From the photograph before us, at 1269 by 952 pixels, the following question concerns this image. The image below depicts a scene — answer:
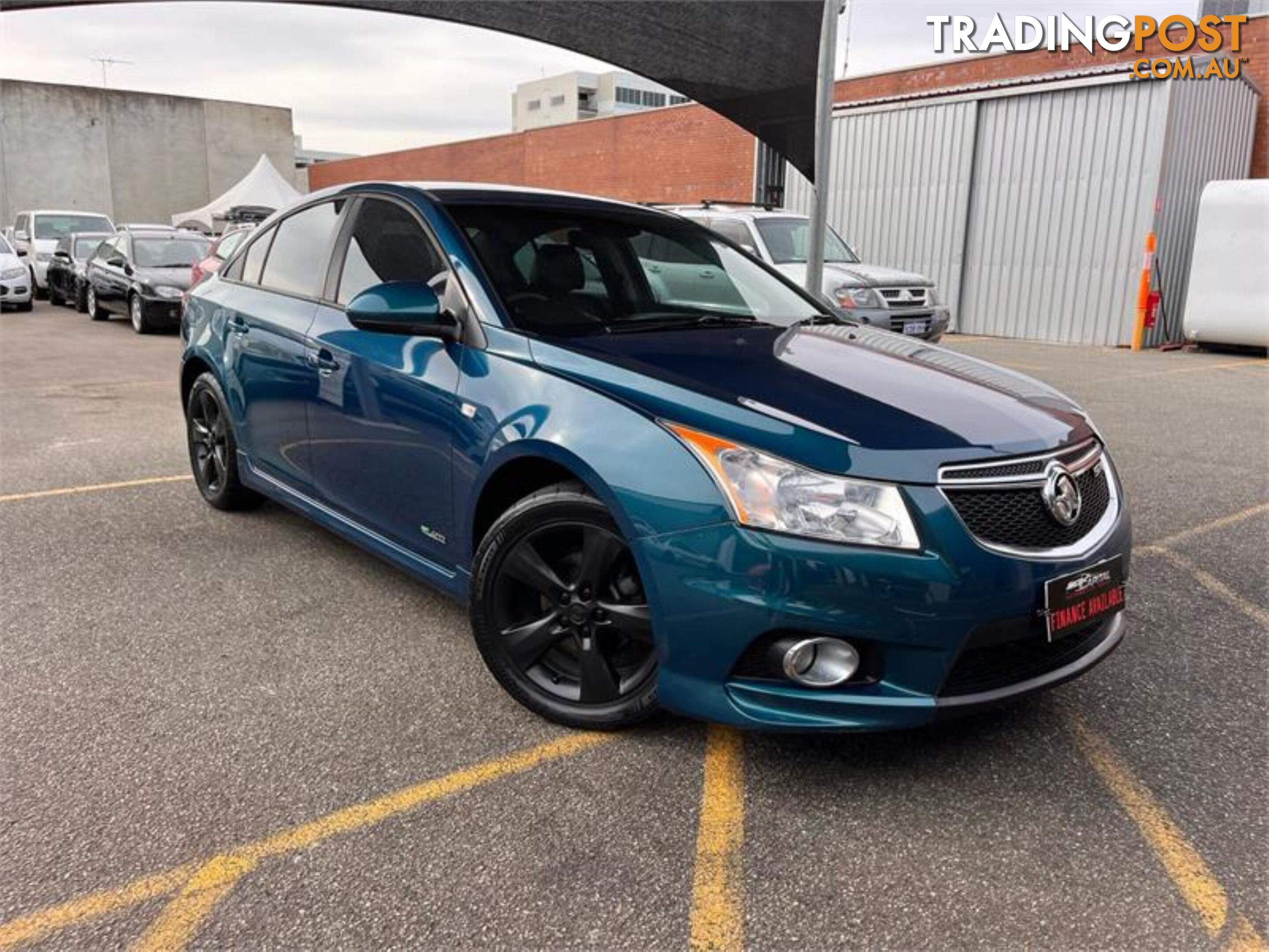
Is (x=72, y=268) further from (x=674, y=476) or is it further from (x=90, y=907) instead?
(x=674, y=476)

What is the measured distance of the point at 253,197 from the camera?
29641mm

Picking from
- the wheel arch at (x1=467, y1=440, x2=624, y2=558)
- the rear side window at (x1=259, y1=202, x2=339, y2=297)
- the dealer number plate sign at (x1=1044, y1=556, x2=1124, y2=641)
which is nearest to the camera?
the dealer number plate sign at (x1=1044, y1=556, x2=1124, y2=641)

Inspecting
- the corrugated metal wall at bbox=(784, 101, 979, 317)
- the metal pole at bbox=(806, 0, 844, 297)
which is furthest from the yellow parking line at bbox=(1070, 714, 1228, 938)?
the corrugated metal wall at bbox=(784, 101, 979, 317)

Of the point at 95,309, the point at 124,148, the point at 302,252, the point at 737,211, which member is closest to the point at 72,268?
the point at 95,309

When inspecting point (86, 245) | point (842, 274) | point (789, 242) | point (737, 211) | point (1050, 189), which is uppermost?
point (1050, 189)

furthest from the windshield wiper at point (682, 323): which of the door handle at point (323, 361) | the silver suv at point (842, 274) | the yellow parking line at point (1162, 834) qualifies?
the silver suv at point (842, 274)

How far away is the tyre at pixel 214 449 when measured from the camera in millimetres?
4750

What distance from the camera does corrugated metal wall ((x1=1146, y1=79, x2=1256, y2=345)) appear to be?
13703mm

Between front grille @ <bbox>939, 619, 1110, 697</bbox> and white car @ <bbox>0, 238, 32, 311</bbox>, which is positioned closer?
front grille @ <bbox>939, 619, 1110, 697</bbox>

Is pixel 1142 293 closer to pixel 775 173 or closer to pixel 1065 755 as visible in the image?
pixel 775 173

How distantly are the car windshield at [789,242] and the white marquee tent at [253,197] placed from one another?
21.7 metres

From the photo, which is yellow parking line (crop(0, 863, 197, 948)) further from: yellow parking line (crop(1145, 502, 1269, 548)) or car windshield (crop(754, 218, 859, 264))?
car windshield (crop(754, 218, 859, 264))

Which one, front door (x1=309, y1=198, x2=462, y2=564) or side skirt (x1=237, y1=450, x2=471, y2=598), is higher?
front door (x1=309, y1=198, x2=462, y2=564)

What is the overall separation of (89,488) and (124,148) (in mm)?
39831
